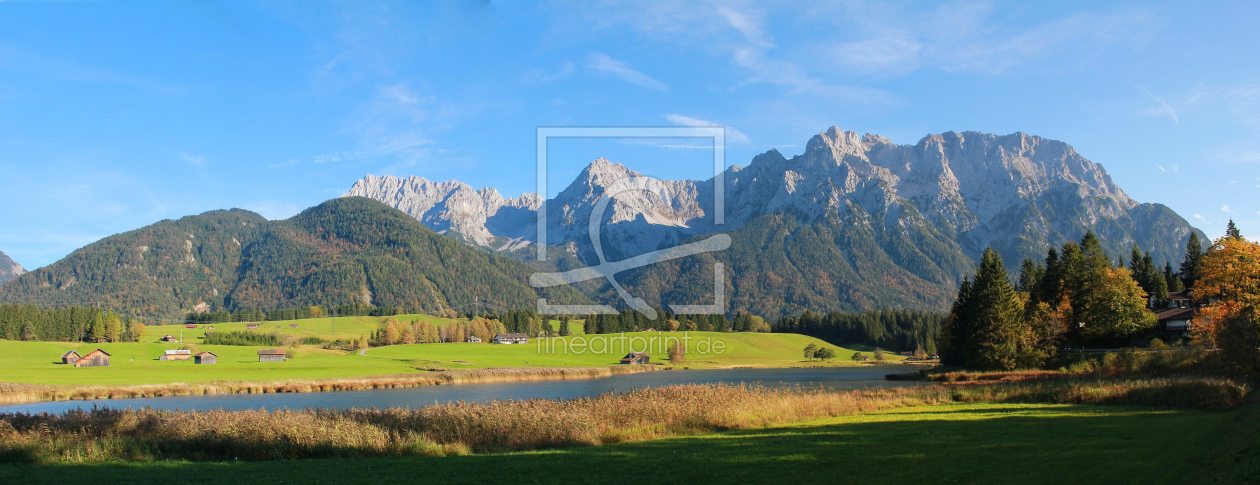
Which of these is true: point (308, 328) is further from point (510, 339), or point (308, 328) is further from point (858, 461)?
point (858, 461)

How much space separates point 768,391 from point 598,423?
1049cm

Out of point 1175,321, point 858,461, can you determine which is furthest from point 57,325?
point 1175,321

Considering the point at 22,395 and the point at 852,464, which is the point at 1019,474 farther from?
the point at 22,395

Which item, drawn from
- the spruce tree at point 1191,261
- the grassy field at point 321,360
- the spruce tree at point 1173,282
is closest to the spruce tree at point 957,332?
the spruce tree at point 1191,261

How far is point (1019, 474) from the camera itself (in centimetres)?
1220

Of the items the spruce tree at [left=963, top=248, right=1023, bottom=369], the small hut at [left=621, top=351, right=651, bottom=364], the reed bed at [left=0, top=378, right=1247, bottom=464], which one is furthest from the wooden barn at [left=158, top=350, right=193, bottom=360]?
the spruce tree at [left=963, top=248, right=1023, bottom=369]

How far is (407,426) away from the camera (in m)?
20.9

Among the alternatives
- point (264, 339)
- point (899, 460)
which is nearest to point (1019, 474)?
point (899, 460)

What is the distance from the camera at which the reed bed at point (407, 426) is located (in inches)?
709

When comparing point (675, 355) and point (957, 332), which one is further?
point (675, 355)

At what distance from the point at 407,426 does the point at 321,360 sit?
84.8 meters

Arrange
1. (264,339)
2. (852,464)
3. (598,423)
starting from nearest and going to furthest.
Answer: (852,464) → (598,423) → (264,339)

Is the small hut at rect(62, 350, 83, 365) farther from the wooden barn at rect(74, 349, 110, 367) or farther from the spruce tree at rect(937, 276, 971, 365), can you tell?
the spruce tree at rect(937, 276, 971, 365)

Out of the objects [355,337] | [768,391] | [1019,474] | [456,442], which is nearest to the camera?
[1019,474]
